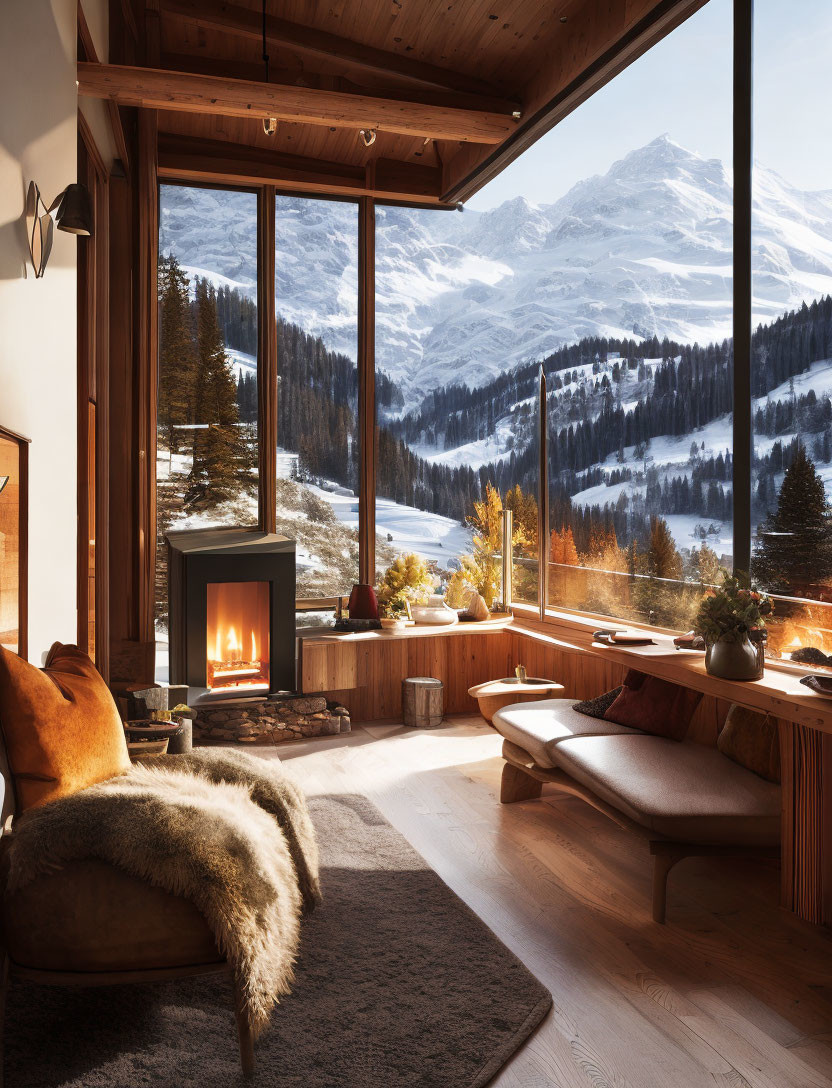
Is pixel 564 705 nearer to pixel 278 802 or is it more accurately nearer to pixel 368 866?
pixel 368 866

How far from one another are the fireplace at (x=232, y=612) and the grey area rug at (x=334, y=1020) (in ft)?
8.84

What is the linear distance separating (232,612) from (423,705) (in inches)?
54.4

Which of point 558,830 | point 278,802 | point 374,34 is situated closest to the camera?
point 278,802

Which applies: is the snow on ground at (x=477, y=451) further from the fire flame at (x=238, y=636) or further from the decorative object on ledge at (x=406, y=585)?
the fire flame at (x=238, y=636)

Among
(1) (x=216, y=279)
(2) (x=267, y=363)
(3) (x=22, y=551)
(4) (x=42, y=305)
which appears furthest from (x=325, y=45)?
(3) (x=22, y=551)

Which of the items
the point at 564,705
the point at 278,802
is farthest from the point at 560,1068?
the point at 564,705

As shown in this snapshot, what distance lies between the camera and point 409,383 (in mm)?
6352

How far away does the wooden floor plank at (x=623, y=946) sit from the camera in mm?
2064

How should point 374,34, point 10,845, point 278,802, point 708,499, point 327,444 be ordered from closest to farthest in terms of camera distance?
1. point 10,845
2. point 278,802
3. point 708,499
4. point 374,34
5. point 327,444

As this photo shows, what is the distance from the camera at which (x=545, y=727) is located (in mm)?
3732

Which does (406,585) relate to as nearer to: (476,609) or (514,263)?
(476,609)

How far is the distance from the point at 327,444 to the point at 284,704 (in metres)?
1.95

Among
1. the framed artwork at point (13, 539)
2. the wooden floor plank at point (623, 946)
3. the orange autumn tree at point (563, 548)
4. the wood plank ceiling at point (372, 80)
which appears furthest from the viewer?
the orange autumn tree at point (563, 548)

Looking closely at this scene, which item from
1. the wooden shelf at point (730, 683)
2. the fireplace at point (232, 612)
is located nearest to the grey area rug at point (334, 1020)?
the wooden shelf at point (730, 683)
